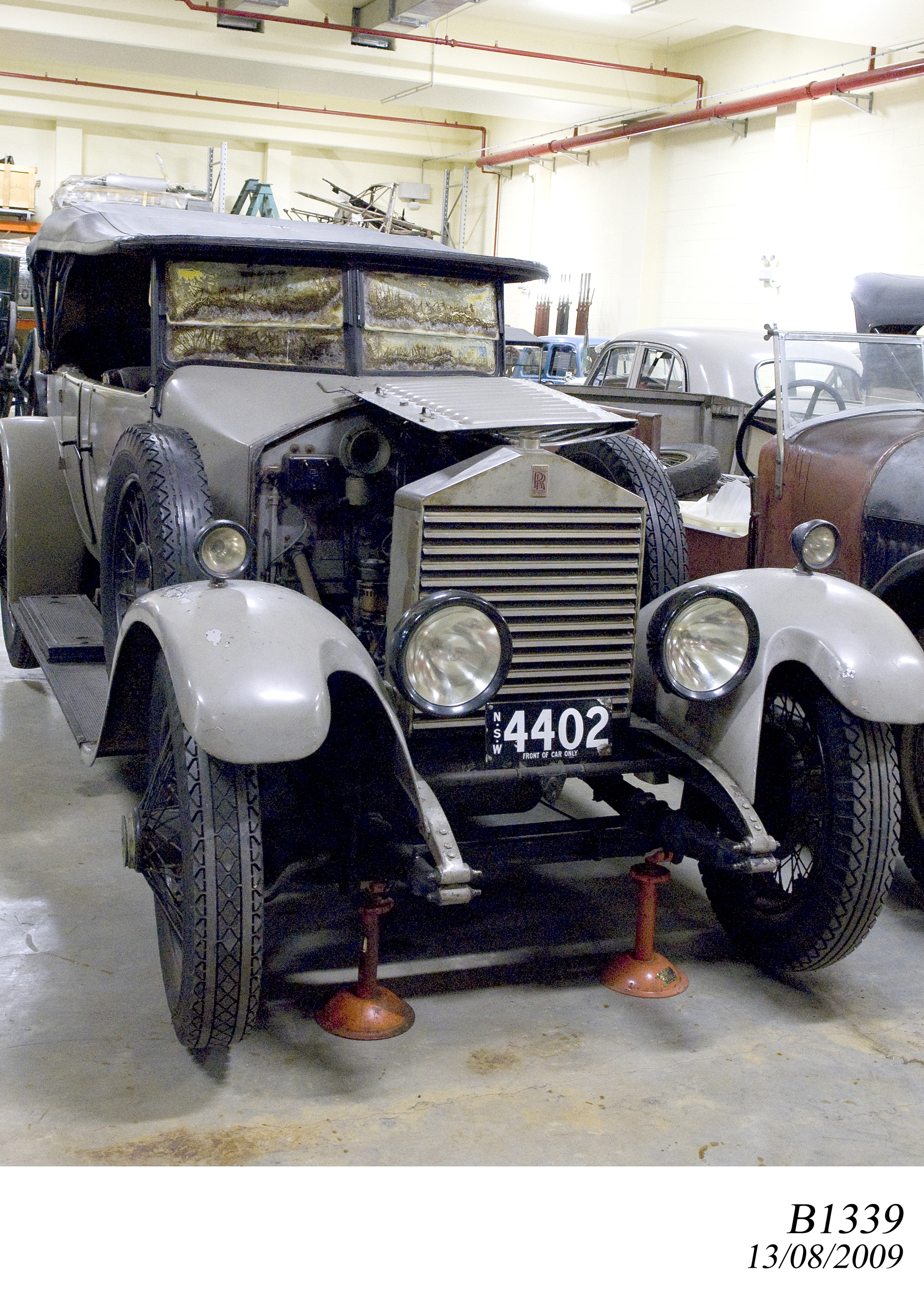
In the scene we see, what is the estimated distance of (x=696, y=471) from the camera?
6285 mm

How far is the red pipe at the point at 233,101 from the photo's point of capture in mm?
15859

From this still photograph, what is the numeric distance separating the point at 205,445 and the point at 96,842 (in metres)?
1.30

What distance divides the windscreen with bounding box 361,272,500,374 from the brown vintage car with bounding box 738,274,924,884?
1.21 metres

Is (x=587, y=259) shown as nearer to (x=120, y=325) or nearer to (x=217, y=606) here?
(x=120, y=325)

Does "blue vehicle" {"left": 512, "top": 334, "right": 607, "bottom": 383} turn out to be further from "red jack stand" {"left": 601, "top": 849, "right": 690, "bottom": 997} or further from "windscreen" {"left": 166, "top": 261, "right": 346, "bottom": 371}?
"red jack stand" {"left": 601, "top": 849, "right": 690, "bottom": 997}

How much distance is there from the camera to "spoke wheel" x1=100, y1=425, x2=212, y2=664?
3.16 meters

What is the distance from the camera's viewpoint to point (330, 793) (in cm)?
287

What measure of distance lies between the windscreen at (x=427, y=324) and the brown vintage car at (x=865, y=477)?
1.21 m

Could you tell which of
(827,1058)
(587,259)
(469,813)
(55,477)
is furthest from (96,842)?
(587,259)

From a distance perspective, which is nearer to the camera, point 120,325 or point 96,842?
point 96,842

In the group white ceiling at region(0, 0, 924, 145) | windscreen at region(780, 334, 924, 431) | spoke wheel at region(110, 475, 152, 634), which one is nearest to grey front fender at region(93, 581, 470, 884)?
spoke wheel at region(110, 475, 152, 634)

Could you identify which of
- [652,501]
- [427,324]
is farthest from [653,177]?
[652,501]

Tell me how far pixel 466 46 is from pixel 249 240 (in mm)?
10285
